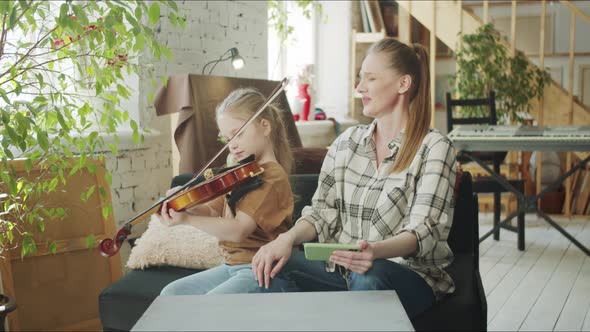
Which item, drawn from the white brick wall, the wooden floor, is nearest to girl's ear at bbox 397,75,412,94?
the wooden floor

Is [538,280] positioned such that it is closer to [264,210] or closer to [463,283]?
[463,283]

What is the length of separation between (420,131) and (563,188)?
13.8ft

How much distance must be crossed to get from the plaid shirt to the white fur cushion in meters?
0.53

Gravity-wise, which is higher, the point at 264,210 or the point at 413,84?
the point at 413,84

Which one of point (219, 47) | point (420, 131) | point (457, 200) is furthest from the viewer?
point (219, 47)

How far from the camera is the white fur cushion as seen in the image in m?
2.21

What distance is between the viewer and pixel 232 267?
1762 mm

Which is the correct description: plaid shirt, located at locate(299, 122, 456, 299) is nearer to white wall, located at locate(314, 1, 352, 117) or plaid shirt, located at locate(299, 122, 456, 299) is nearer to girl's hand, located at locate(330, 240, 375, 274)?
girl's hand, located at locate(330, 240, 375, 274)

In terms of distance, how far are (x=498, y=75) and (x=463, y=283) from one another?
3.82 meters

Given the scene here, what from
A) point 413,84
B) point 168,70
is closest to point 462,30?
point 168,70

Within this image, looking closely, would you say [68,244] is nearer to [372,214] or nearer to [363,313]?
[372,214]

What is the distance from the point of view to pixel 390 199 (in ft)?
5.62

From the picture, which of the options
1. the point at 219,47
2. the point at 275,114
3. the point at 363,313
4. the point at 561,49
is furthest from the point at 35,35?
the point at 561,49

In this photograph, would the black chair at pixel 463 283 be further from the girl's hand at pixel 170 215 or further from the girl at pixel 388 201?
the girl's hand at pixel 170 215
